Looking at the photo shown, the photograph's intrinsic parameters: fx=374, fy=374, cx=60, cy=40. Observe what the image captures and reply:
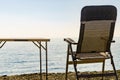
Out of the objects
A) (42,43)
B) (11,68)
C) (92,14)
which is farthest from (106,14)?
(11,68)

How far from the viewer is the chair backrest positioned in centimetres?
574

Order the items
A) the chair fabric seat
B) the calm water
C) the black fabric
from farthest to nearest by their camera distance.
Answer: the calm water < the chair fabric seat < the black fabric

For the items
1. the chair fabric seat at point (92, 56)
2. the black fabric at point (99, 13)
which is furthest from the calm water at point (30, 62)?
the black fabric at point (99, 13)

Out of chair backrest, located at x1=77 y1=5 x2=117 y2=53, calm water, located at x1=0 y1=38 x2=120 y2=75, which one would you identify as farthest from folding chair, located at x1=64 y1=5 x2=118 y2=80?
calm water, located at x1=0 y1=38 x2=120 y2=75

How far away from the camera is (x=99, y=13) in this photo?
19.1 feet

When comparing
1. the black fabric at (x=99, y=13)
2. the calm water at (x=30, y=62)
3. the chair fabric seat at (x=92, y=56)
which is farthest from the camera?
the calm water at (x=30, y=62)

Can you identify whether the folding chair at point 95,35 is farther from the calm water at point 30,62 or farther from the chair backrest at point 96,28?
the calm water at point 30,62

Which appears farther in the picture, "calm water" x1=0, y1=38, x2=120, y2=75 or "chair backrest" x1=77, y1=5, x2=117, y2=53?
"calm water" x1=0, y1=38, x2=120, y2=75

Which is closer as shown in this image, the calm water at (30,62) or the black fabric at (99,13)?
the black fabric at (99,13)

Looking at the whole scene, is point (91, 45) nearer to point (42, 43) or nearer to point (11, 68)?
point (42, 43)

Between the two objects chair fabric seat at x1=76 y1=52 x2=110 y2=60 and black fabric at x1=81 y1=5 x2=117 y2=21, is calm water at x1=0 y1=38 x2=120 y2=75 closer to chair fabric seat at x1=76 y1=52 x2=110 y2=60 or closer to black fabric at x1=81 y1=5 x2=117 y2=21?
chair fabric seat at x1=76 y1=52 x2=110 y2=60

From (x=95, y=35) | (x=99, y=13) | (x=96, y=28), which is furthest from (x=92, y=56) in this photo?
(x=99, y=13)

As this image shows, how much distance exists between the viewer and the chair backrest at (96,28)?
18.8ft

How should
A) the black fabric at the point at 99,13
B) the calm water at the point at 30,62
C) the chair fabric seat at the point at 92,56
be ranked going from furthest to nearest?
the calm water at the point at 30,62
the chair fabric seat at the point at 92,56
the black fabric at the point at 99,13
